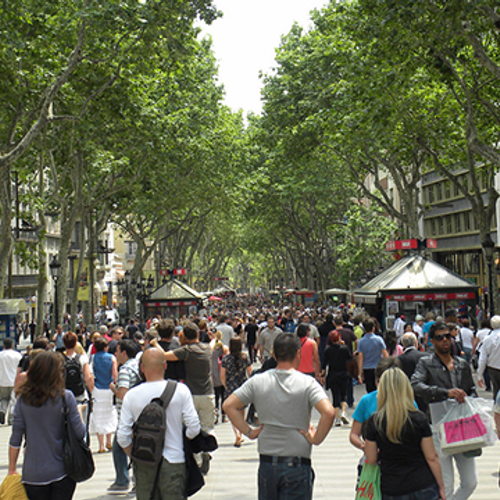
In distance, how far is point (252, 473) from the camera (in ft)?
28.0

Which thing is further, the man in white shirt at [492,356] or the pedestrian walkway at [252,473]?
the man in white shirt at [492,356]

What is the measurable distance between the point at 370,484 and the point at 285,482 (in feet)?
1.84

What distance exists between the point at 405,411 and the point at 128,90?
16155mm

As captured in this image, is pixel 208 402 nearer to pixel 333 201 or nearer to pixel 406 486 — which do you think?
pixel 406 486

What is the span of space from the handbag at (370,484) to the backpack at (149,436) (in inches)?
51.4

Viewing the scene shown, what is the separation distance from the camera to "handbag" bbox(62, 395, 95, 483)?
500 cm

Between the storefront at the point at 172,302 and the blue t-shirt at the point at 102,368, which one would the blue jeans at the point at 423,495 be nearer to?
the blue t-shirt at the point at 102,368

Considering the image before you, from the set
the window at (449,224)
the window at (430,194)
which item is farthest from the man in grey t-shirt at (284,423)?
the window at (430,194)

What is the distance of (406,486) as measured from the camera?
4633mm

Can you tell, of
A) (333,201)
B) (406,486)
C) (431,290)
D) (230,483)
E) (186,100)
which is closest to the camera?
(406,486)

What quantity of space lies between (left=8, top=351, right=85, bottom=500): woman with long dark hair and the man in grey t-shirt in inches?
47.2

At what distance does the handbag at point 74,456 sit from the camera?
5.00 metres

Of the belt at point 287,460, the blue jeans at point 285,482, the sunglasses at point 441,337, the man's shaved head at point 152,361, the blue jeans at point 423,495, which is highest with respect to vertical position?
the sunglasses at point 441,337

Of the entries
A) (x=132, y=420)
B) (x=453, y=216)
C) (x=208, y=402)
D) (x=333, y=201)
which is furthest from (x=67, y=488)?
(x=453, y=216)
